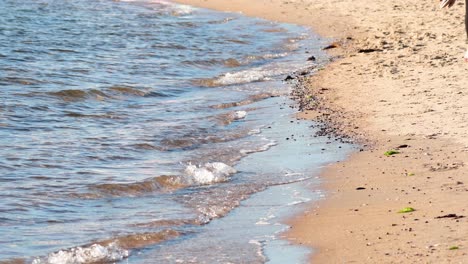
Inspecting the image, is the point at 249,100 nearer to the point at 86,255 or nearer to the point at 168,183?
the point at 168,183

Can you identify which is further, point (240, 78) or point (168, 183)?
point (240, 78)

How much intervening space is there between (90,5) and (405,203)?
20.2 m

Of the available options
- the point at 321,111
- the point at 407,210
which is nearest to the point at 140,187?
the point at 407,210

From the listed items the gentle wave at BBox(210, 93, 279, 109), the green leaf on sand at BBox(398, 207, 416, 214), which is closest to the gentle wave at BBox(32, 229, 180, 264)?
the green leaf on sand at BBox(398, 207, 416, 214)

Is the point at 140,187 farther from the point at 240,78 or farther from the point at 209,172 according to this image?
the point at 240,78

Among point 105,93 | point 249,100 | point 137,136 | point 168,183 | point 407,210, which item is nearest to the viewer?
point 407,210

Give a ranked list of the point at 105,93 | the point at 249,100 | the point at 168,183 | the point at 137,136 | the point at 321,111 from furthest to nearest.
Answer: the point at 105,93 < the point at 249,100 < the point at 321,111 < the point at 137,136 < the point at 168,183

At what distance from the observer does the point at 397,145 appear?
9.33m

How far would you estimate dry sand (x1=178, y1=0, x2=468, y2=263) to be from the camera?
21.1 feet

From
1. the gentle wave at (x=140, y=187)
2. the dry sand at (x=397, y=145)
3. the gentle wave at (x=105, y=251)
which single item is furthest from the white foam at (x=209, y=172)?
the gentle wave at (x=105, y=251)

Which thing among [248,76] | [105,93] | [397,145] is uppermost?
[397,145]

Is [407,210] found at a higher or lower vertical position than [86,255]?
higher

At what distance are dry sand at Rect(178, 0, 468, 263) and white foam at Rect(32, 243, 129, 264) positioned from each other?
48.1 inches

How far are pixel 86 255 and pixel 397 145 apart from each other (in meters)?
3.74
